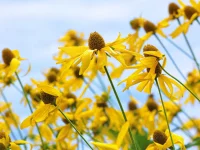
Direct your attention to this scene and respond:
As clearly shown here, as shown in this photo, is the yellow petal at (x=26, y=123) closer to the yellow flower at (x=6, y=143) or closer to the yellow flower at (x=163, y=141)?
the yellow flower at (x=6, y=143)

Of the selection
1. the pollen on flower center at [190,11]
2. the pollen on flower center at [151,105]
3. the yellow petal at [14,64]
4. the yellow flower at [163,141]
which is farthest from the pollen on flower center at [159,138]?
the pollen on flower center at [151,105]

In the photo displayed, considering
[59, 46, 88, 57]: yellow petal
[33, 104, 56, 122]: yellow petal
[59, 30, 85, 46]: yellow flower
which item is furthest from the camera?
[59, 30, 85, 46]: yellow flower

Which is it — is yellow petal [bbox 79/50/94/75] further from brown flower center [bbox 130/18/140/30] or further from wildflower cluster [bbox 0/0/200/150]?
brown flower center [bbox 130/18/140/30]

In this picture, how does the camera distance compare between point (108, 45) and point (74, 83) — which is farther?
point (74, 83)

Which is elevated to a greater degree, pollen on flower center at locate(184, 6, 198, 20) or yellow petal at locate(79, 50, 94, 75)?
yellow petal at locate(79, 50, 94, 75)

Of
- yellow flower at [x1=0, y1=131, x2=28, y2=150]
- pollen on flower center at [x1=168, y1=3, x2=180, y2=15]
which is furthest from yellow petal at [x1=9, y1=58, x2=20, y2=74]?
pollen on flower center at [x1=168, y1=3, x2=180, y2=15]

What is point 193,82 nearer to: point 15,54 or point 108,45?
point 15,54

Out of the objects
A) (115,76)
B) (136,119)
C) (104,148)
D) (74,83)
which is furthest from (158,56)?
(136,119)

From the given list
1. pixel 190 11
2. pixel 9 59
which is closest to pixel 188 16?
pixel 190 11
